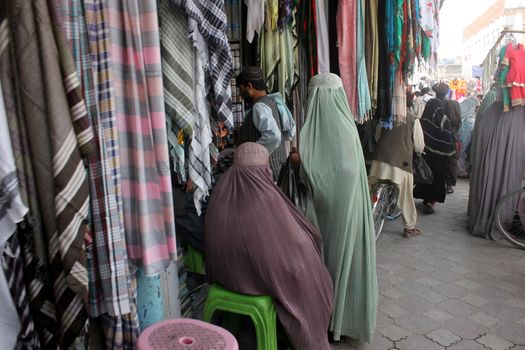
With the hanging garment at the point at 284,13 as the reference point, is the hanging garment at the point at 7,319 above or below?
below

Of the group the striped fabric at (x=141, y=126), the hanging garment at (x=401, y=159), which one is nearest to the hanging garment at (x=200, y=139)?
the striped fabric at (x=141, y=126)

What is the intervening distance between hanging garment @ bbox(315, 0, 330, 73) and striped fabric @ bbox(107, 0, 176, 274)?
2.38 m

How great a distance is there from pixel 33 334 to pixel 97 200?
1.30 feet

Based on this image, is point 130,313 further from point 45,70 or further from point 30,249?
point 45,70

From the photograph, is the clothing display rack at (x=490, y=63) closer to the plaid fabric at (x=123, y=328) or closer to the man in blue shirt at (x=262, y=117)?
the man in blue shirt at (x=262, y=117)

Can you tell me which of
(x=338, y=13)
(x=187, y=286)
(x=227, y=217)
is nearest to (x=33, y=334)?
(x=227, y=217)

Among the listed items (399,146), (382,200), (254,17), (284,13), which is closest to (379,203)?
(382,200)

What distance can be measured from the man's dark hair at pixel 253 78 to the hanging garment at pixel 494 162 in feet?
11.0

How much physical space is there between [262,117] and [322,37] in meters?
0.88

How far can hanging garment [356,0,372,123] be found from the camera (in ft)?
11.5

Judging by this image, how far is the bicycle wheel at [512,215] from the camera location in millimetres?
5028

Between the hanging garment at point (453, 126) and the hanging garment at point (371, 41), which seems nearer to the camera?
the hanging garment at point (371, 41)

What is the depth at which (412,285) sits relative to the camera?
157 inches

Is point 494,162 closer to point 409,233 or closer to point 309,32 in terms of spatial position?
point 409,233
